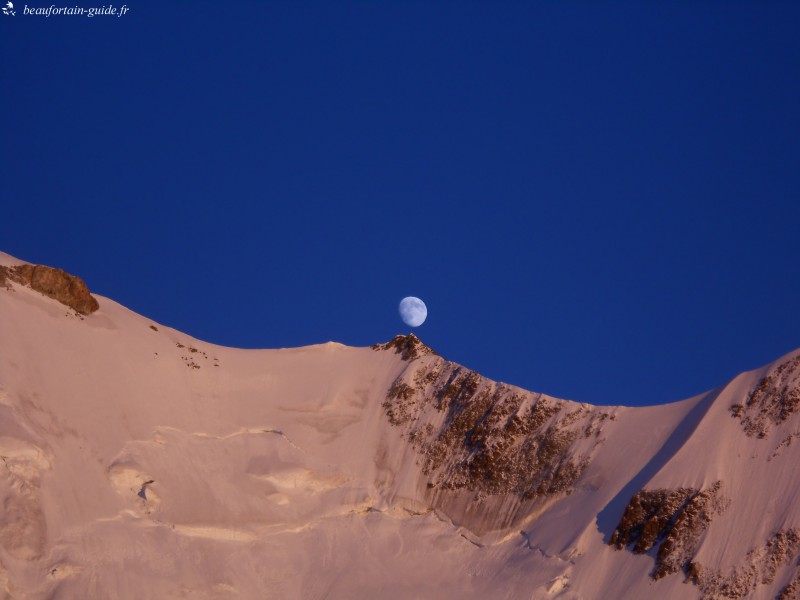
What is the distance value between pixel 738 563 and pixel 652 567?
12.9ft

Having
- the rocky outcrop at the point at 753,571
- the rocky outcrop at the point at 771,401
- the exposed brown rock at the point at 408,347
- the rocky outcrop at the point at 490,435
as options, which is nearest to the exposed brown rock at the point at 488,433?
the rocky outcrop at the point at 490,435

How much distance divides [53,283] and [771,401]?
4059 centimetres

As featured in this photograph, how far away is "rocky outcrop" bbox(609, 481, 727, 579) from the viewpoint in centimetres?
5069

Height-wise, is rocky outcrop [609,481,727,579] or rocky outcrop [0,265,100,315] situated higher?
rocky outcrop [0,265,100,315]

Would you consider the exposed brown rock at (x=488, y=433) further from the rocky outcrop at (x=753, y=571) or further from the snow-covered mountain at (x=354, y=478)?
the rocky outcrop at (x=753, y=571)

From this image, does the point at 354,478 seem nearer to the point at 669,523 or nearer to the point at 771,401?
the point at 669,523

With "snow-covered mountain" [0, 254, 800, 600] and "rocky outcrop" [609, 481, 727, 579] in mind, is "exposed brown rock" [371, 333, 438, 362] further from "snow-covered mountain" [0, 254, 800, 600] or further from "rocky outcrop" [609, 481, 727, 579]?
"rocky outcrop" [609, 481, 727, 579]

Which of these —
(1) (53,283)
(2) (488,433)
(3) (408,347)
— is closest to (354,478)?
(2) (488,433)

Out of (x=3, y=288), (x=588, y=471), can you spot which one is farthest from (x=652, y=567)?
(x=3, y=288)

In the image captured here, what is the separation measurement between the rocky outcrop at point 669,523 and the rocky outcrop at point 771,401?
4.24 m

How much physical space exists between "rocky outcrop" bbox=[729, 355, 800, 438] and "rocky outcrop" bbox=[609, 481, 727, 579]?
13.9ft

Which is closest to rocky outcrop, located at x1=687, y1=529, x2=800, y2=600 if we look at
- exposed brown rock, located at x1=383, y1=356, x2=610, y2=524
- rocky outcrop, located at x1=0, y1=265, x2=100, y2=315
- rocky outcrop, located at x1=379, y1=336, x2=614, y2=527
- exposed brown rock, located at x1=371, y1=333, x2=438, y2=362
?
exposed brown rock, located at x1=383, y1=356, x2=610, y2=524

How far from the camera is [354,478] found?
203 ft

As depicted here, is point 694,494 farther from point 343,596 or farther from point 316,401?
point 316,401
